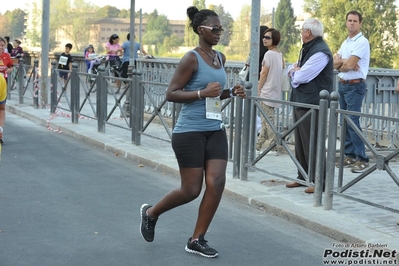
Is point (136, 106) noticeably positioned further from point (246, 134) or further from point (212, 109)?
point (212, 109)

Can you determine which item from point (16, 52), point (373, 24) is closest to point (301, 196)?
point (16, 52)

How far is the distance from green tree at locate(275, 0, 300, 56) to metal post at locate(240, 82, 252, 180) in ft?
190

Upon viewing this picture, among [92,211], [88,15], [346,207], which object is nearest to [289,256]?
[346,207]

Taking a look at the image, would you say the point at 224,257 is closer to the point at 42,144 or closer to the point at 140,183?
the point at 140,183

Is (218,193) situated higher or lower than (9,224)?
higher

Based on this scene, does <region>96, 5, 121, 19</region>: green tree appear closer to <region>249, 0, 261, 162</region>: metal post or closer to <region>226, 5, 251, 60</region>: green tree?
<region>226, 5, 251, 60</region>: green tree

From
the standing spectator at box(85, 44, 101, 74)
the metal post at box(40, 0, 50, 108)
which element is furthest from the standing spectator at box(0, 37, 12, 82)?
the standing spectator at box(85, 44, 101, 74)

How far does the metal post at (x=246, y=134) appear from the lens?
840 cm

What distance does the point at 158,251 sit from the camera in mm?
5938

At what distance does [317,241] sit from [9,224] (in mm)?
2676

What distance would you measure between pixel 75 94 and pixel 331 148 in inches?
326

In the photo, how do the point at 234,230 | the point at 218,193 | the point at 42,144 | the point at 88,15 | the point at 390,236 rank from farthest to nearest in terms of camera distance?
the point at 88,15
the point at 42,144
the point at 234,230
the point at 390,236
the point at 218,193

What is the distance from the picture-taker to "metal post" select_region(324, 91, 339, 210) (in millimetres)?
6996

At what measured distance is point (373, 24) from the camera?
7112 centimetres
